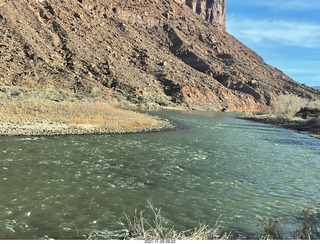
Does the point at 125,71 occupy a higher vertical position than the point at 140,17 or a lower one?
lower

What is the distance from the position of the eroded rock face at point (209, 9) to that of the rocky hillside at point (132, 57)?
29898 millimetres

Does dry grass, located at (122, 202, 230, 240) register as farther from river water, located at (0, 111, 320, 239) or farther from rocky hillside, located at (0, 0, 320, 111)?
rocky hillside, located at (0, 0, 320, 111)

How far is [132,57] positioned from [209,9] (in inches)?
5016

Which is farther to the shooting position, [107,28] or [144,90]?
[107,28]

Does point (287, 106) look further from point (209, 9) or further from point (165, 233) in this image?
point (209, 9)

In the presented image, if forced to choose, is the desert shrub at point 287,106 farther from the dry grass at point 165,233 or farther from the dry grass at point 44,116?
the dry grass at point 165,233

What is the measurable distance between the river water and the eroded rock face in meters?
188

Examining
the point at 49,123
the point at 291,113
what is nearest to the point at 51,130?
the point at 49,123

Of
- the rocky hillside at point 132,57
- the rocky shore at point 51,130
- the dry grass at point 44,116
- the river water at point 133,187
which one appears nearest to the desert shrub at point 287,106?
the rocky hillside at point 132,57

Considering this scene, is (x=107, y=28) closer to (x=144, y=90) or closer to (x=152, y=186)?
(x=144, y=90)

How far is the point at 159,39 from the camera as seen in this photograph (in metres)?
120
